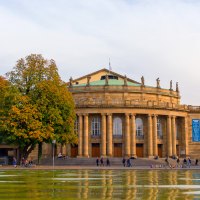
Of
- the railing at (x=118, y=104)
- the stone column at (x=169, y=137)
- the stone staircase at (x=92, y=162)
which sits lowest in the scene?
the stone staircase at (x=92, y=162)

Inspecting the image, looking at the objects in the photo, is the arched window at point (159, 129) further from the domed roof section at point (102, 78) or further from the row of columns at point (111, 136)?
the domed roof section at point (102, 78)

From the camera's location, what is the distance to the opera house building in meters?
91.9

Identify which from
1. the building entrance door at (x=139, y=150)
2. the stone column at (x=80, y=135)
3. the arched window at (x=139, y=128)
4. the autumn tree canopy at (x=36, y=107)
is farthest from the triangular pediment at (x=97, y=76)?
the autumn tree canopy at (x=36, y=107)

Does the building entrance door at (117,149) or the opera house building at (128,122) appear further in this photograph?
the building entrance door at (117,149)

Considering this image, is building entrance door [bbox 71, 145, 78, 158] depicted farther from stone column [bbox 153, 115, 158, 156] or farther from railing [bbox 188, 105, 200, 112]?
railing [bbox 188, 105, 200, 112]

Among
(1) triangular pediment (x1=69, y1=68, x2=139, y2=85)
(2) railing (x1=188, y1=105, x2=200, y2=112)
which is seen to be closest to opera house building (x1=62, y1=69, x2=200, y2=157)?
(2) railing (x1=188, y1=105, x2=200, y2=112)

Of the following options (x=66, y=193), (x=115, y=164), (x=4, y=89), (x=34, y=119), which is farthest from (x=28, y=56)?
(x=66, y=193)

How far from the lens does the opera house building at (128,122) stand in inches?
3617

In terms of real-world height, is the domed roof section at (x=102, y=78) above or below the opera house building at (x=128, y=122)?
above

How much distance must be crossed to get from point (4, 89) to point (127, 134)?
32.1 metres

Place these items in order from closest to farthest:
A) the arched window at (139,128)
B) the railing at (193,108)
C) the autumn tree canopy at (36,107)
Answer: the autumn tree canopy at (36,107)
the arched window at (139,128)
the railing at (193,108)

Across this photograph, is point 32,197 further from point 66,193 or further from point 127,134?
point 127,134

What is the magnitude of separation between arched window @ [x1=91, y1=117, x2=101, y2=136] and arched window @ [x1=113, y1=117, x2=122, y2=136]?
3317 mm

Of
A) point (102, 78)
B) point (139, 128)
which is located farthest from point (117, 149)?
point (102, 78)
